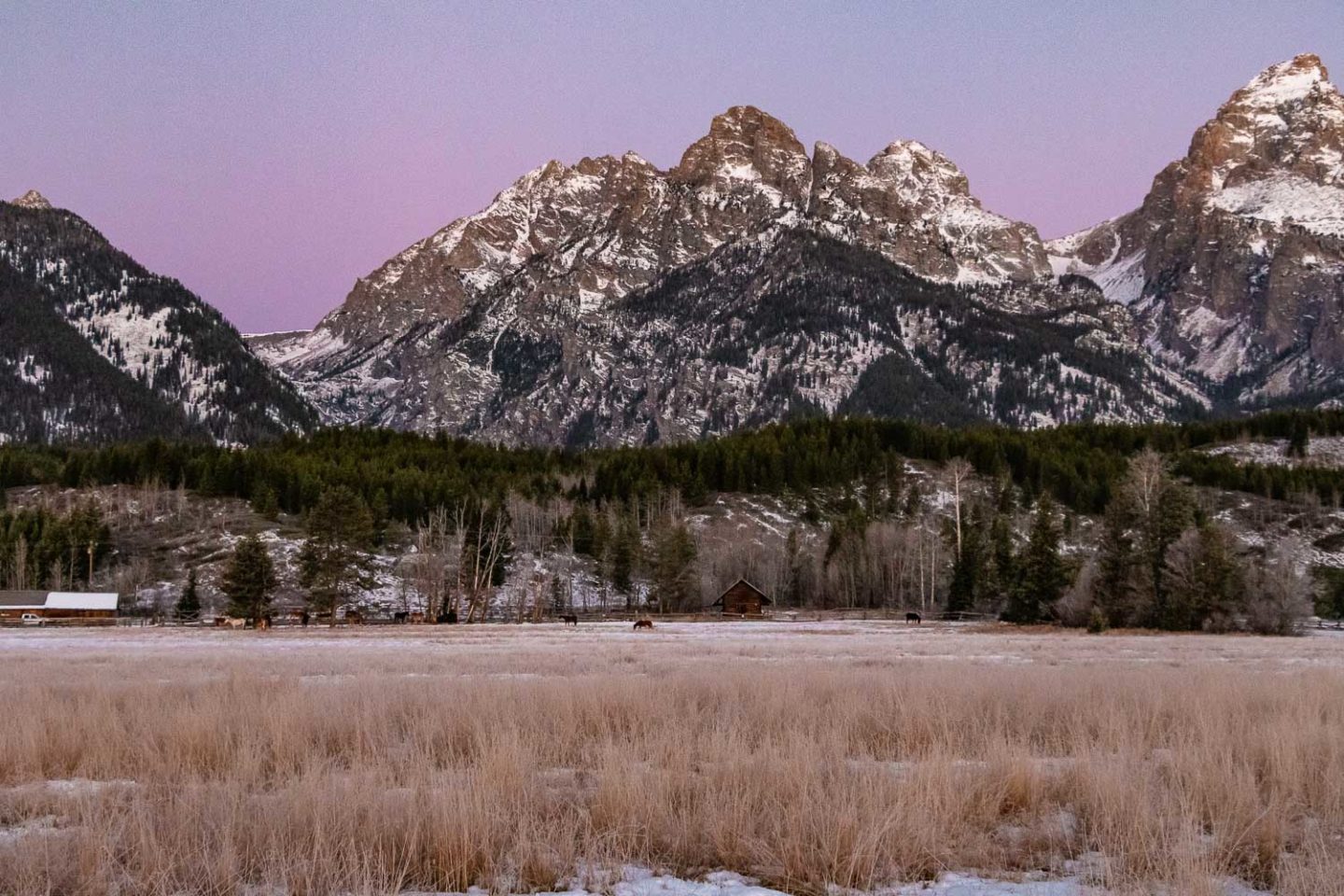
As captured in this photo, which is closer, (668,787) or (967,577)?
(668,787)

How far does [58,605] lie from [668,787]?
101m

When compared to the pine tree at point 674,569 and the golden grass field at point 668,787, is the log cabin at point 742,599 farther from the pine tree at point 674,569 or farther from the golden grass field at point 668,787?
the golden grass field at point 668,787

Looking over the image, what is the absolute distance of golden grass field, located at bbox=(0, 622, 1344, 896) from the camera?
5234 millimetres

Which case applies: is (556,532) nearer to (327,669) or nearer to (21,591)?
(21,591)

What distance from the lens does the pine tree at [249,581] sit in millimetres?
72125

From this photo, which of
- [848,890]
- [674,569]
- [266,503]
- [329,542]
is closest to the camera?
[848,890]

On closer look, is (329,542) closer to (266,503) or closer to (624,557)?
(624,557)

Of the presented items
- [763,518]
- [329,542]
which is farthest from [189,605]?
[763,518]

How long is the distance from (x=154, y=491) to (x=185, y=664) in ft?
422

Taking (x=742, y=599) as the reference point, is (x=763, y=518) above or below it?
above

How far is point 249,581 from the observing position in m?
72.4

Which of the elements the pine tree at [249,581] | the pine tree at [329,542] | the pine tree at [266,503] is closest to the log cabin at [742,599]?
the pine tree at [329,542]

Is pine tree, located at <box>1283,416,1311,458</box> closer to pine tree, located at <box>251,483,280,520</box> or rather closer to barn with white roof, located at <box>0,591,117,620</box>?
pine tree, located at <box>251,483,280,520</box>

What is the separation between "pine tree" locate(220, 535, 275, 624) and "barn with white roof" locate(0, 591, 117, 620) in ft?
73.8
